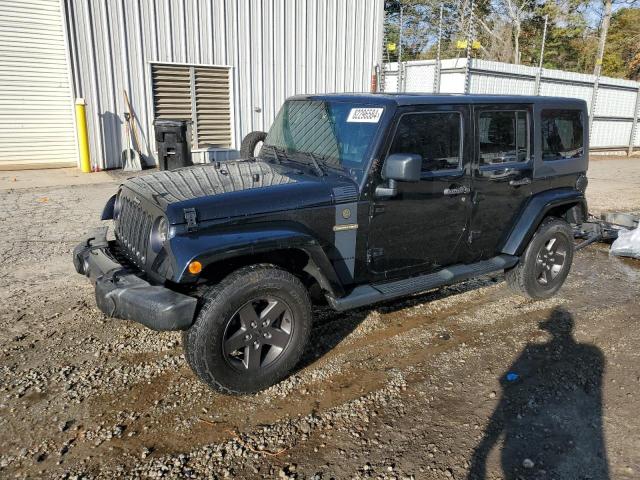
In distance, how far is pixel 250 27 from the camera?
12.3 meters

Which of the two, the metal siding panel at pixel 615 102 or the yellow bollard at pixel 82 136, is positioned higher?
the metal siding panel at pixel 615 102

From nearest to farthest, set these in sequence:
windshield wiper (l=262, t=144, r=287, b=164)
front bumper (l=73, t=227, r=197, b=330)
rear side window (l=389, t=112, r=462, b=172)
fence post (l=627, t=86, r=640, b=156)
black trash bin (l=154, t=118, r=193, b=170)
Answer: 1. front bumper (l=73, t=227, r=197, b=330)
2. rear side window (l=389, t=112, r=462, b=172)
3. windshield wiper (l=262, t=144, r=287, b=164)
4. black trash bin (l=154, t=118, r=193, b=170)
5. fence post (l=627, t=86, r=640, b=156)

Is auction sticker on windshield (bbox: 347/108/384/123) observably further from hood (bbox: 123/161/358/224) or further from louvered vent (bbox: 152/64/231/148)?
louvered vent (bbox: 152/64/231/148)

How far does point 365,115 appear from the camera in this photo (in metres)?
3.83

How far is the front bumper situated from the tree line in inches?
1076

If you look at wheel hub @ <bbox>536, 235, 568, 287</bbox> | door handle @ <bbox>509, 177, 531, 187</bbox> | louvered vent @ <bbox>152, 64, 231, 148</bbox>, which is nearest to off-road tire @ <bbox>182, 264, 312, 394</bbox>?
door handle @ <bbox>509, 177, 531, 187</bbox>

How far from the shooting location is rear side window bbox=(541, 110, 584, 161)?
4805mm

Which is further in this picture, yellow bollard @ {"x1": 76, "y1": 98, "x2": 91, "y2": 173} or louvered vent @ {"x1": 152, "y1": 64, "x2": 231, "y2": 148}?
louvered vent @ {"x1": 152, "y1": 64, "x2": 231, "y2": 148}

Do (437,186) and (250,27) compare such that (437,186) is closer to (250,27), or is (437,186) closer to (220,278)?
(220,278)

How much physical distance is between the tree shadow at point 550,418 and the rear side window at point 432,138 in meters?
1.66

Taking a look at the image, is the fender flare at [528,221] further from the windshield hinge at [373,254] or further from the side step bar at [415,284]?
the windshield hinge at [373,254]

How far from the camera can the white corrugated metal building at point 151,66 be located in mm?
10672

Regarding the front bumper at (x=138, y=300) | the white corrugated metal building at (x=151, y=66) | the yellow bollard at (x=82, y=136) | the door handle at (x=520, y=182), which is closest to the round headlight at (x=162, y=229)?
the front bumper at (x=138, y=300)

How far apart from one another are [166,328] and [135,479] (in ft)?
2.58
